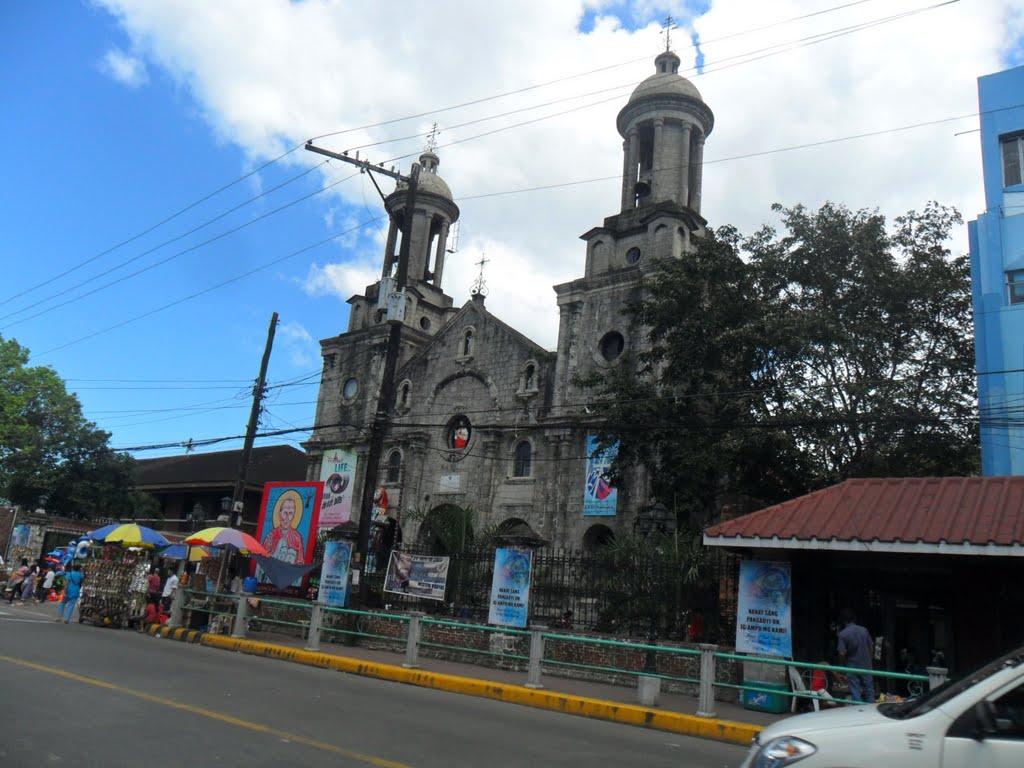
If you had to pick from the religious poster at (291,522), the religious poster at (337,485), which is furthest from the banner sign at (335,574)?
the religious poster at (337,485)

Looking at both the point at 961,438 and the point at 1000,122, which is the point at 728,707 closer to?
the point at 961,438

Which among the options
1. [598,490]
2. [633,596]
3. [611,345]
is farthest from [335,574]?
[611,345]

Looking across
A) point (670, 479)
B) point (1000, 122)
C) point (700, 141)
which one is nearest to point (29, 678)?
point (670, 479)

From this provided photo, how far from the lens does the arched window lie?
102ft

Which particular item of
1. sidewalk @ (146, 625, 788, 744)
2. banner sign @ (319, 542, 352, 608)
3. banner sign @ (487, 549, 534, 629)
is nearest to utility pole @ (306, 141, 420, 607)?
banner sign @ (319, 542, 352, 608)

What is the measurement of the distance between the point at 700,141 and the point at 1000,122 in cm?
1329

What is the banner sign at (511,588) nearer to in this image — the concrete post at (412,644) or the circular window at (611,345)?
the concrete post at (412,644)

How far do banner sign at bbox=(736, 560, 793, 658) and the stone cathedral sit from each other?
11.9 metres

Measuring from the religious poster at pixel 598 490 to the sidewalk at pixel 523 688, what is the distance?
10.9 metres

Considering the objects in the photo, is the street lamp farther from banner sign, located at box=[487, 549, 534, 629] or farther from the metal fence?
banner sign, located at box=[487, 549, 534, 629]

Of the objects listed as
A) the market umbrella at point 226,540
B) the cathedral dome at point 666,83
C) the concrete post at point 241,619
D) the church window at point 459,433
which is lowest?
the concrete post at point 241,619

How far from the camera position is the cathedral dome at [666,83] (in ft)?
95.6

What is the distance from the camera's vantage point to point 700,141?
30.1 meters

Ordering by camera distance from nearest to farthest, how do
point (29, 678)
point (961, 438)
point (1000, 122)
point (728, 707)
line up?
point (29, 678), point (728, 707), point (961, 438), point (1000, 122)
